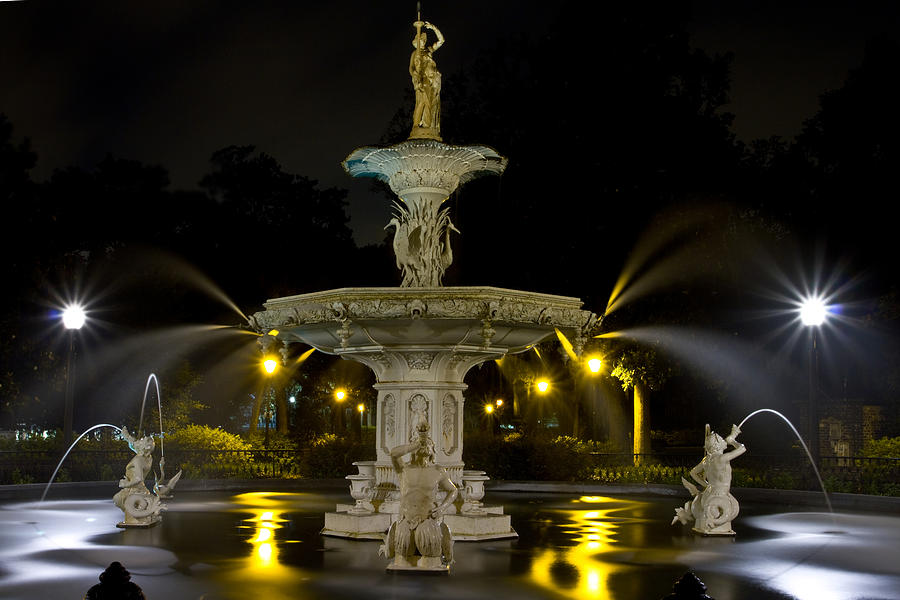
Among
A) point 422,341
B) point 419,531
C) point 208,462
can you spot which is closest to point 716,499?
point 422,341

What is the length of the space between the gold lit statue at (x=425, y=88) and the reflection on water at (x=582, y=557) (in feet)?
20.9

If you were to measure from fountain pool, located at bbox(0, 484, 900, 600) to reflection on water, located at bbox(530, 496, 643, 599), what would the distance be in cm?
2

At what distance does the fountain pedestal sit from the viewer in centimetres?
1393

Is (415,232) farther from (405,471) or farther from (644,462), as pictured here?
(644,462)

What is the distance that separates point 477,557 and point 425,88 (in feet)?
25.4

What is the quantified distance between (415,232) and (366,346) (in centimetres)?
222

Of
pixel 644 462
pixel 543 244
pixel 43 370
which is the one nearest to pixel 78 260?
pixel 43 370

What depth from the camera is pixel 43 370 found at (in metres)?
29.0

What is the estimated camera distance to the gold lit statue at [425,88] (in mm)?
16594

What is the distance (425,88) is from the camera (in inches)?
656

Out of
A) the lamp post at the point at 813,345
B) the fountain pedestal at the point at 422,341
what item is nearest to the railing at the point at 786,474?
the lamp post at the point at 813,345

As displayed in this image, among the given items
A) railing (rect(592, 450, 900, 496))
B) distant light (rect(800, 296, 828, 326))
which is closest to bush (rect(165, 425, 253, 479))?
railing (rect(592, 450, 900, 496))

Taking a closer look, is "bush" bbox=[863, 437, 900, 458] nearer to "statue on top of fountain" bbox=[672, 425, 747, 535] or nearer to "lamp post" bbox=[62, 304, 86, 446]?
"statue on top of fountain" bbox=[672, 425, 747, 535]

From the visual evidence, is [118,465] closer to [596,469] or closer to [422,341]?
[596,469]
